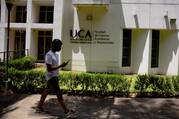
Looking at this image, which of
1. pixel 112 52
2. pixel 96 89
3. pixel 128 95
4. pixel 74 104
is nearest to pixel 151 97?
pixel 128 95

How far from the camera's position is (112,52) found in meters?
24.4

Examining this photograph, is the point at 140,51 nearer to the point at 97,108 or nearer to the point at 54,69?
the point at 97,108

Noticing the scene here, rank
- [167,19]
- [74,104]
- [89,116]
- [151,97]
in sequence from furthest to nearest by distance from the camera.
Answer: [167,19] → [151,97] → [74,104] → [89,116]

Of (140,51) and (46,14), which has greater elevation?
(46,14)

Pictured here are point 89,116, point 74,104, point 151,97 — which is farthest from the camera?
point 151,97

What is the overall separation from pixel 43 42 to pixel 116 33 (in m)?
5.76

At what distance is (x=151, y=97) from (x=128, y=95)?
2.30 feet

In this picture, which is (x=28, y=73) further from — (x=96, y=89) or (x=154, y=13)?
(x=154, y=13)

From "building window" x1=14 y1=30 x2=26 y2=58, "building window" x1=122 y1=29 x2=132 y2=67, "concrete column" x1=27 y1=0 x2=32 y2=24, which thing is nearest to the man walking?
"building window" x1=122 y1=29 x2=132 y2=67

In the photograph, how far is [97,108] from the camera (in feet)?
35.8

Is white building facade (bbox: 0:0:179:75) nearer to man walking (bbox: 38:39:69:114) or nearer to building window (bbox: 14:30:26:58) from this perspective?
building window (bbox: 14:30:26:58)

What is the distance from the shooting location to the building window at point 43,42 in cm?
2756

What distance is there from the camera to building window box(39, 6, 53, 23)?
2738cm

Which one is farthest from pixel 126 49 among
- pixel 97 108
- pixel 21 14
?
pixel 97 108
